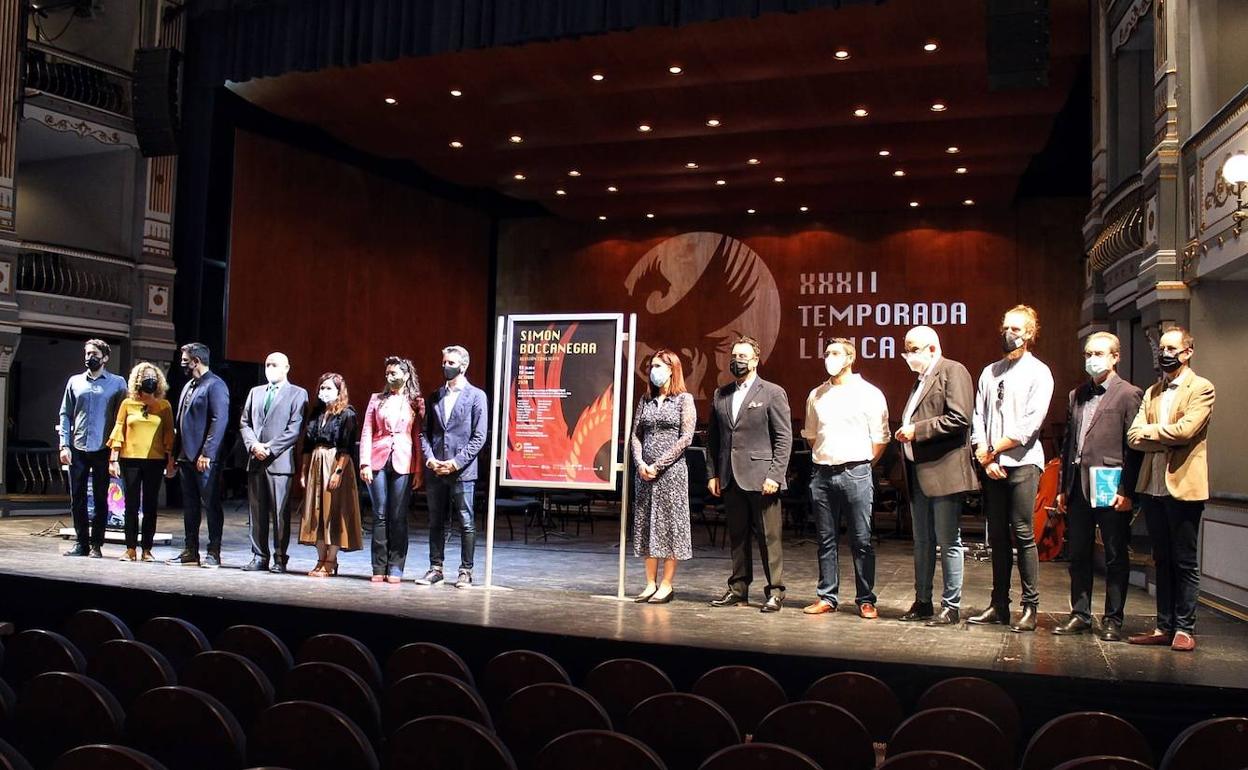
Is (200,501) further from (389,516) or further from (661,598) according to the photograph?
(661,598)

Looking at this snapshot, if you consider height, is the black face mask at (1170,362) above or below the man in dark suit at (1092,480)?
above

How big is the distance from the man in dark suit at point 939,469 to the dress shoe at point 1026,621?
0.90ft

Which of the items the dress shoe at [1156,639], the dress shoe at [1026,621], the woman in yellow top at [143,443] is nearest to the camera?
the dress shoe at [1156,639]

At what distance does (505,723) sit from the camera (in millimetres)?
2504

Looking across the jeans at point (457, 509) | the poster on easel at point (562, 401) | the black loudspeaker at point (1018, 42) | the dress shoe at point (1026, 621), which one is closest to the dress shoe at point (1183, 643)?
the dress shoe at point (1026, 621)

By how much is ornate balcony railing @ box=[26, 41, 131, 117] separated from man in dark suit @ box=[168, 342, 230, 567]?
6.70 meters

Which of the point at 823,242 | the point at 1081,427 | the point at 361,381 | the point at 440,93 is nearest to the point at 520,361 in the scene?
the point at 1081,427

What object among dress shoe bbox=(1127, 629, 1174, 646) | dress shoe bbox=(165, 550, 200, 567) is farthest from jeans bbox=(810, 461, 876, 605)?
dress shoe bbox=(165, 550, 200, 567)

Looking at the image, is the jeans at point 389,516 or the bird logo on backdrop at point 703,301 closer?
the jeans at point 389,516

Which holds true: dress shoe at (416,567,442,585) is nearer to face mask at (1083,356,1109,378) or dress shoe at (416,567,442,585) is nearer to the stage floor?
the stage floor

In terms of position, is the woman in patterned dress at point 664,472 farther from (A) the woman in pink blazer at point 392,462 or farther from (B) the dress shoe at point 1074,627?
(B) the dress shoe at point 1074,627

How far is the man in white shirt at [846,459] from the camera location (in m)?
5.20

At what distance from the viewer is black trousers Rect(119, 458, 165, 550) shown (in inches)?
A: 275

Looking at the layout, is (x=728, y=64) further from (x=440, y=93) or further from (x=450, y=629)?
(x=450, y=629)
